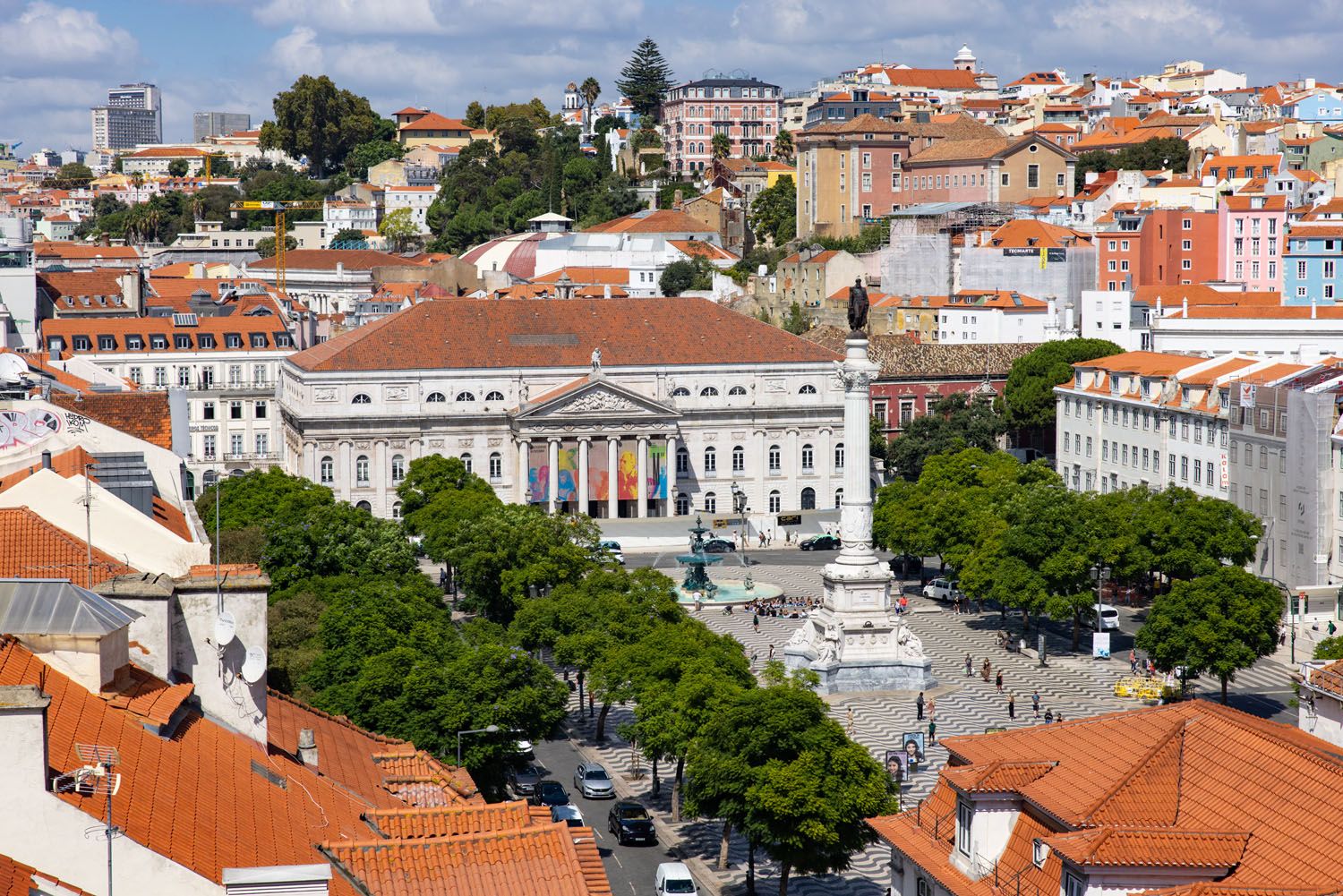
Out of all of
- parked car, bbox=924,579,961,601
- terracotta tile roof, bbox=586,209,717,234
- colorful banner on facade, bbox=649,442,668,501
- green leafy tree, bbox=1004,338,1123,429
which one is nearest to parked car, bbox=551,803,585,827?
parked car, bbox=924,579,961,601

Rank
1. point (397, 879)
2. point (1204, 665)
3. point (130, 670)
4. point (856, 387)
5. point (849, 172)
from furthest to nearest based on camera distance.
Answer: point (849, 172)
point (856, 387)
point (1204, 665)
point (130, 670)
point (397, 879)

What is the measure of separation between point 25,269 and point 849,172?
277ft

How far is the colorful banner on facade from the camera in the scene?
121 meters

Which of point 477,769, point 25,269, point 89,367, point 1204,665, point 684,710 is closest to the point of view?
point 477,769

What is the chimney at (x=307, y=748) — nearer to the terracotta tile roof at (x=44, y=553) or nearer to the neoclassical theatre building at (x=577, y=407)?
the terracotta tile roof at (x=44, y=553)

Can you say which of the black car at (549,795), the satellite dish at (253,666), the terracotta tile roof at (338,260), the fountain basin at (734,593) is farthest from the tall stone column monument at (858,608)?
the terracotta tile roof at (338,260)

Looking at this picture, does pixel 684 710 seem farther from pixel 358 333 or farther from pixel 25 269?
pixel 25 269

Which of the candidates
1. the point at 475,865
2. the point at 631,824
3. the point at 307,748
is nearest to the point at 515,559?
the point at 631,824

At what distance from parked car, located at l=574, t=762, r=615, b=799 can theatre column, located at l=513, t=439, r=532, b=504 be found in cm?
6177

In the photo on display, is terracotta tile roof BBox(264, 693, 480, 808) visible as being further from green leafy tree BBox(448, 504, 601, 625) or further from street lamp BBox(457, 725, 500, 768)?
green leafy tree BBox(448, 504, 601, 625)

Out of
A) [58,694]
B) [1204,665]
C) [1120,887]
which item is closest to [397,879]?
[58,694]

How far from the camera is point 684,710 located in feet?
164

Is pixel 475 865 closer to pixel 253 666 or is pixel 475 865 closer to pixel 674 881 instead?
pixel 253 666

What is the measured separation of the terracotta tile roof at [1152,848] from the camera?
24.8 metres
